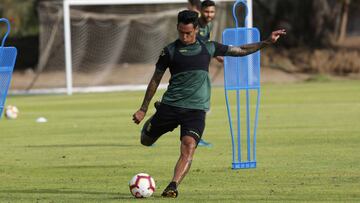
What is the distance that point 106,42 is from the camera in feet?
153

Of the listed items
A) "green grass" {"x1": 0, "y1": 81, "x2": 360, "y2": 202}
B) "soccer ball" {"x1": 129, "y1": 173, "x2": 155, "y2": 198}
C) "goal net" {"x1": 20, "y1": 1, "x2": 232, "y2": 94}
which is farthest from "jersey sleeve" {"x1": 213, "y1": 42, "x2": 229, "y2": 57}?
"goal net" {"x1": 20, "y1": 1, "x2": 232, "y2": 94}

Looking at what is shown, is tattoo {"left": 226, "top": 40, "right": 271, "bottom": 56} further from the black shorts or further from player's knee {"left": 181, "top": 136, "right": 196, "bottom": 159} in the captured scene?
player's knee {"left": 181, "top": 136, "right": 196, "bottom": 159}

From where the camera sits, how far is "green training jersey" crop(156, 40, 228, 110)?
37.9 ft

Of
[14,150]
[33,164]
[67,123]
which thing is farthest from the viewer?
[67,123]

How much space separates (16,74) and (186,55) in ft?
147

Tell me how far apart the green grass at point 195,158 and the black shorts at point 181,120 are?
0.75m

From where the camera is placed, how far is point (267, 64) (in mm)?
52719

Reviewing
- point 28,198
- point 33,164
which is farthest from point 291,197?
point 33,164

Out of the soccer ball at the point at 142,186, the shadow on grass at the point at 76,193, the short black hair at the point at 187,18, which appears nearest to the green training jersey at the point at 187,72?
the short black hair at the point at 187,18

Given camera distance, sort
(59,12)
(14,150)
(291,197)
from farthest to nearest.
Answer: (59,12) → (14,150) → (291,197)

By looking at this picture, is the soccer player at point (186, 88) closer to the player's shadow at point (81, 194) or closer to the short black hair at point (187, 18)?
the short black hair at point (187, 18)

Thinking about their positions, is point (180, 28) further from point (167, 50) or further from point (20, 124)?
point (20, 124)

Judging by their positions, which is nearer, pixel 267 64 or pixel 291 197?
pixel 291 197

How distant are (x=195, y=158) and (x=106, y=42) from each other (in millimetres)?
30857
